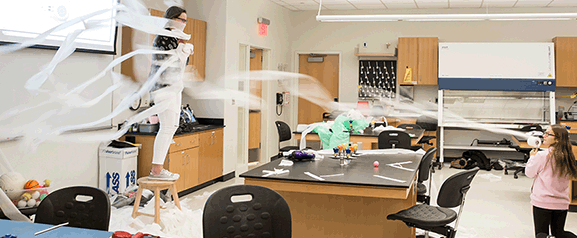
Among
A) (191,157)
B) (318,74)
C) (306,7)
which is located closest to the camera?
(191,157)

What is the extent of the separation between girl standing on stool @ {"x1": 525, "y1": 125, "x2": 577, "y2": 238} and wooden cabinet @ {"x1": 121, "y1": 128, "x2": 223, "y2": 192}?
363 cm

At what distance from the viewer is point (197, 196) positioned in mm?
5512

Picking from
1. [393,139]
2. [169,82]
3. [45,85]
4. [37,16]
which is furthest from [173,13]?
[393,139]

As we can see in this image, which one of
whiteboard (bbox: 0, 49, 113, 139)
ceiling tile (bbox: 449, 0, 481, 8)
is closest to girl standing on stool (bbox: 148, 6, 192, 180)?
whiteboard (bbox: 0, 49, 113, 139)

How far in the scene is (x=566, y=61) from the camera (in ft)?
26.2

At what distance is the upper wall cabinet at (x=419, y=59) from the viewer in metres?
8.45

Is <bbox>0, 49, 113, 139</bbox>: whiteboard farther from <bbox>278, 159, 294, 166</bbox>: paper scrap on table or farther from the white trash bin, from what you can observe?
<bbox>278, 159, 294, 166</bbox>: paper scrap on table

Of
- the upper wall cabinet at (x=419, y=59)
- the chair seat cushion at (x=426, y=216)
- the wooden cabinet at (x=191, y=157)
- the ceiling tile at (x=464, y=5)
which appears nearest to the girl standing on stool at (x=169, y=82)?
the wooden cabinet at (x=191, y=157)

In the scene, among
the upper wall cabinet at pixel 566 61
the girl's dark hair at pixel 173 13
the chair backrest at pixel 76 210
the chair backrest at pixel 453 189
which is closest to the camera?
the chair backrest at pixel 76 210

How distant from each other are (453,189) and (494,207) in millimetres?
2681

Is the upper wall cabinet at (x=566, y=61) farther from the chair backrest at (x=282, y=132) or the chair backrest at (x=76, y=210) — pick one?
the chair backrest at (x=76, y=210)

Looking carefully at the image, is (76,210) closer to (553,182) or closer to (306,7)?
(553,182)

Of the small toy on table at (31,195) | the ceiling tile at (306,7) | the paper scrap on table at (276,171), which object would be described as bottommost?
the small toy on table at (31,195)

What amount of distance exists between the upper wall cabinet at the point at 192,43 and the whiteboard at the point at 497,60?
441 centimetres
